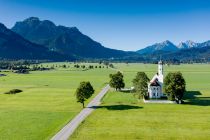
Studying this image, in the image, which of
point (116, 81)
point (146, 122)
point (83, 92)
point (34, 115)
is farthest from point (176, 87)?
point (34, 115)

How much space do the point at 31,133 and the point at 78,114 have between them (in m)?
20.7

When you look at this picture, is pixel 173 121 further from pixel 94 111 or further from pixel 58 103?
pixel 58 103

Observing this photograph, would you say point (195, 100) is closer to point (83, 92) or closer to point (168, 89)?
point (168, 89)

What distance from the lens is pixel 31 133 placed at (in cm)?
6272

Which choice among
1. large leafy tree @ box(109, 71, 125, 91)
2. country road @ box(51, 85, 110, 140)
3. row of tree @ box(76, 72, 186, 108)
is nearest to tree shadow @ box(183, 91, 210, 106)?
row of tree @ box(76, 72, 186, 108)

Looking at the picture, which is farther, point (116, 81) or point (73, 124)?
point (116, 81)

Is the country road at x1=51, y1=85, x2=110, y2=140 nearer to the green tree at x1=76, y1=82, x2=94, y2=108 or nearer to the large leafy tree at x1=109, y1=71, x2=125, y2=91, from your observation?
the green tree at x1=76, y1=82, x2=94, y2=108

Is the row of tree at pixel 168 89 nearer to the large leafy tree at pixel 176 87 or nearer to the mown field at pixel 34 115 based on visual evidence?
the large leafy tree at pixel 176 87

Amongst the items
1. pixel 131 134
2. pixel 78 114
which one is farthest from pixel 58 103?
pixel 131 134

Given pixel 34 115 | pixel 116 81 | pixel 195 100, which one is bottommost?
pixel 195 100

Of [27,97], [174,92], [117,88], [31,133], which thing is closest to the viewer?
[31,133]

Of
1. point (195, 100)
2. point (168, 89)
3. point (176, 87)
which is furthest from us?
point (195, 100)

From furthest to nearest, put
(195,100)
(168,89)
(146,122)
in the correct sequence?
1. (195,100)
2. (168,89)
3. (146,122)

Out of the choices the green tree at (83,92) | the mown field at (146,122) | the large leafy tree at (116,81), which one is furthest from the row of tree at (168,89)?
the large leafy tree at (116,81)
